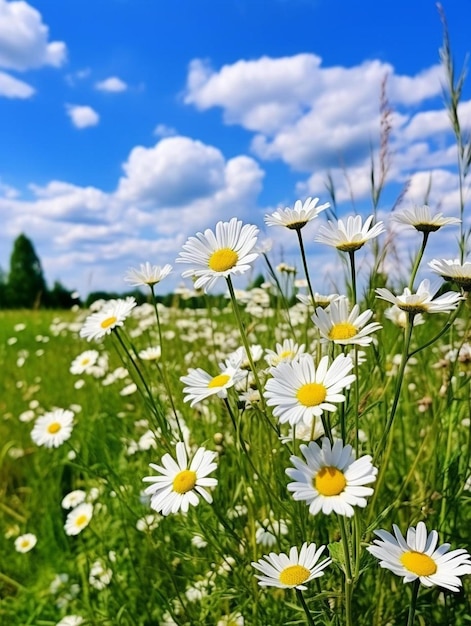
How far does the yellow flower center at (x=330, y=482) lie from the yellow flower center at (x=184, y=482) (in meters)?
0.30

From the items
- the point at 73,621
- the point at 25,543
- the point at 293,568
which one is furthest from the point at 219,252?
the point at 25,543

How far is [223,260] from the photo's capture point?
0.94 meters

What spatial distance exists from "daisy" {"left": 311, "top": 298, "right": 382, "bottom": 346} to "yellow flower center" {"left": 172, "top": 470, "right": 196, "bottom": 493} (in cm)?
33

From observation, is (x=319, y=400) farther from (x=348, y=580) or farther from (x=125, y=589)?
(x=125, y=589)

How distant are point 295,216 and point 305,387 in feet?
1.09

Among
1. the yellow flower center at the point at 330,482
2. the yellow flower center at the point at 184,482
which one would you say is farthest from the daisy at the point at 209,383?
the yellow flower center at the point at 330,482

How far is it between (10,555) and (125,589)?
2.56 feet

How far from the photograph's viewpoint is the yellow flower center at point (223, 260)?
938mm

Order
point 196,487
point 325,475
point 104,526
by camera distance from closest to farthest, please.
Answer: point 325,475 < point 196,487 < point 104,526

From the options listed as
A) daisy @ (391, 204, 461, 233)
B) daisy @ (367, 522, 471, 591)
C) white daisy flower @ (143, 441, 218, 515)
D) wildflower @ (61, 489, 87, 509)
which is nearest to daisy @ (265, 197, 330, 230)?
daisy @ (391, 204, 461, 233)

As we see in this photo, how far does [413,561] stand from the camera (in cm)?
78

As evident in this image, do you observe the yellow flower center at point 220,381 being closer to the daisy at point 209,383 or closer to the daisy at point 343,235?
the daisy at point 209,383

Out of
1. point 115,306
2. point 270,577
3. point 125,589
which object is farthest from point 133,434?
point 270,577

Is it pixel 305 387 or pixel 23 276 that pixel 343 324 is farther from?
pixel 23 276
